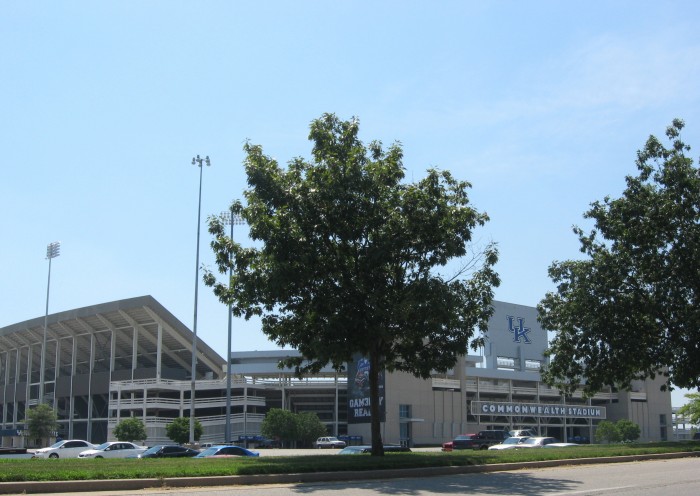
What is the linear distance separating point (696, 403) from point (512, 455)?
2516 inches

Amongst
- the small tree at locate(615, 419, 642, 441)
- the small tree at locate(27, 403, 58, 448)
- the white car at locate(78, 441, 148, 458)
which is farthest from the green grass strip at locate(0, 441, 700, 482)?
the small tree at locate(615, 419, 642, 441)

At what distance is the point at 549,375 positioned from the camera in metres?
42.1

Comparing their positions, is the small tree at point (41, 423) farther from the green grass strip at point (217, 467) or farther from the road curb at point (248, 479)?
the road curb at point (248, 479)

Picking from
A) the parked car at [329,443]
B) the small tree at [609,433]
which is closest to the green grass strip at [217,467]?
the parked car at [329,443]

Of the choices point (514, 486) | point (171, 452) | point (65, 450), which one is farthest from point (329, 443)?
point (514, 486)

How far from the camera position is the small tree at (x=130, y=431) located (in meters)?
65.9

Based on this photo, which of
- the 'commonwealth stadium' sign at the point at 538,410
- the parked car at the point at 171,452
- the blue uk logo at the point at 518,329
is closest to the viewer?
the parked car at the point at 171,452

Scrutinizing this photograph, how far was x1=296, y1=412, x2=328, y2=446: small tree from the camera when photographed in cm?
6744

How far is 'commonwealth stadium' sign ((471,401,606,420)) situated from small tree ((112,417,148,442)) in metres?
31.6

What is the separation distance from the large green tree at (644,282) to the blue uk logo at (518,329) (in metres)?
37.3

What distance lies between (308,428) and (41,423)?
23.7 meters

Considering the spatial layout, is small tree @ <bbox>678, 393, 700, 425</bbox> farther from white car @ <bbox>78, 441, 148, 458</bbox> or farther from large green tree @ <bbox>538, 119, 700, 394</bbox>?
white car @ <bbox>78, 441, 148, 458</bbox>

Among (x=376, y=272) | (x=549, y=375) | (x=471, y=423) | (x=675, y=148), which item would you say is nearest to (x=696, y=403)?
(x=471, y=423)

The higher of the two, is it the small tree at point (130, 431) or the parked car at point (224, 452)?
the parked car at point (224, 452)
